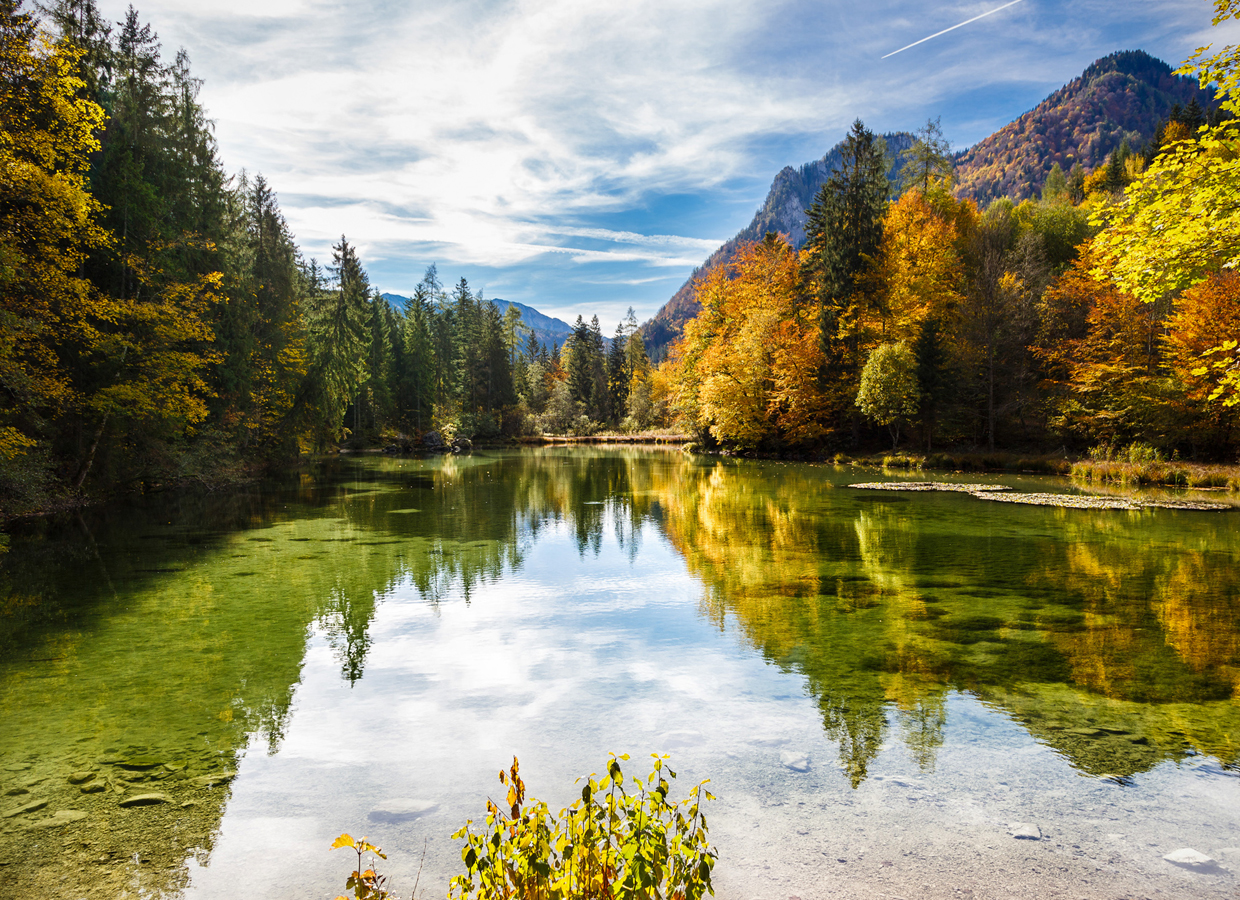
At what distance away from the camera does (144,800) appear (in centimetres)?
440

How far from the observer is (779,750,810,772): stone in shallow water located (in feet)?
15.5

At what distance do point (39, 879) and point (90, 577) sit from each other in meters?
9.74

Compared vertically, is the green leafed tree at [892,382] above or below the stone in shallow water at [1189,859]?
above

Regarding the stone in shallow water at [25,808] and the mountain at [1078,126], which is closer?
the stone in shallow water at [25,808]

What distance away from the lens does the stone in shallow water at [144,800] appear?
14.3 feet

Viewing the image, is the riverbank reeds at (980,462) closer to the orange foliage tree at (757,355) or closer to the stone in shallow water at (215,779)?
the orange foliage tree at (757,355)

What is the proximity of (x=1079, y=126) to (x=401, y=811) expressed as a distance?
188959 mm

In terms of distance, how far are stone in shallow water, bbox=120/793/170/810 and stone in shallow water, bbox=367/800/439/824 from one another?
1.54 metres

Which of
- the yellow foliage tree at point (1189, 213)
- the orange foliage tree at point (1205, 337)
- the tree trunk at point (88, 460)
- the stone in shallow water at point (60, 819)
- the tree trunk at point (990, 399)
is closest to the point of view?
the stone in shallow water at point (60, 819)

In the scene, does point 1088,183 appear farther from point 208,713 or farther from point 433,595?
point 208,713

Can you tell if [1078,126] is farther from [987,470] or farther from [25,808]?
[25,808]

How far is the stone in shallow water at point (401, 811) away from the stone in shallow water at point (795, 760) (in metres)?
2.55

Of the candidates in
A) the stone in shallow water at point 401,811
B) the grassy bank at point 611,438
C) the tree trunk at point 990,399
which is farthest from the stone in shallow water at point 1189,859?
the grassy bank at point 611,438

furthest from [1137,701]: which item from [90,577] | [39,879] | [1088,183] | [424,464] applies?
[1088,183]
